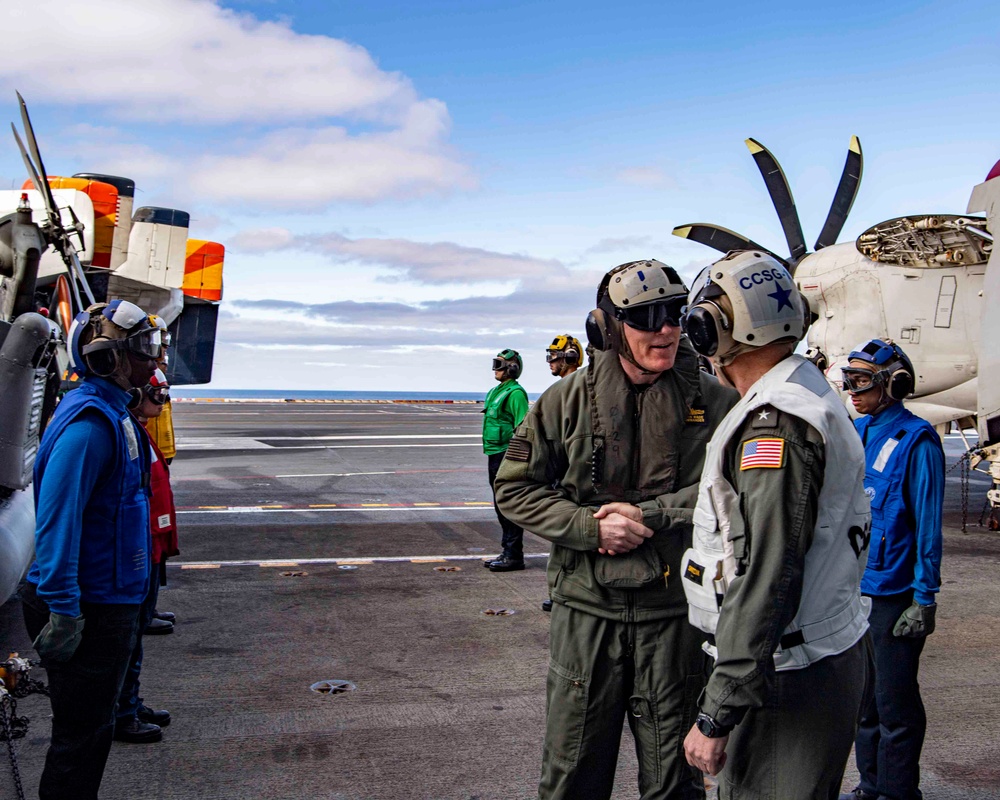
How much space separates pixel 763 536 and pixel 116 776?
3.51m

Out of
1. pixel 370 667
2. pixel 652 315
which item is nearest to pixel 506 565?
pixel 370 667

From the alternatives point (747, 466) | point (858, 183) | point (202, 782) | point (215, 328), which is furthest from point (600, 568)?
point (215, 328)

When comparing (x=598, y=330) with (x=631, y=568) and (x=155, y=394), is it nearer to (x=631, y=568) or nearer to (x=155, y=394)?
(x=631, y=568)

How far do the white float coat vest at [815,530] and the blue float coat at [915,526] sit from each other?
1617 millimetres

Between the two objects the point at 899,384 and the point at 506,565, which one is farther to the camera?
the point at 506,565

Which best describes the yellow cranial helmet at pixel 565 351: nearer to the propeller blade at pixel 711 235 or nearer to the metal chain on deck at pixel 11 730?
the metal chain on deck at pixel 11 730

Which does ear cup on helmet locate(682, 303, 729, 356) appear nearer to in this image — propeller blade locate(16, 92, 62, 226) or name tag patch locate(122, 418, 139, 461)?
name tag patch locate(122, 418, 139, 461)

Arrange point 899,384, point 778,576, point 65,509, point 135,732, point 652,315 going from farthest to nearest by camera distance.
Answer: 1. point 135,732
2. point 899,384
3. point 65,509
4. point 652,315
5. point 778,576

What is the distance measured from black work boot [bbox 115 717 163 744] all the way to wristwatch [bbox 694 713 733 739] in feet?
11.2

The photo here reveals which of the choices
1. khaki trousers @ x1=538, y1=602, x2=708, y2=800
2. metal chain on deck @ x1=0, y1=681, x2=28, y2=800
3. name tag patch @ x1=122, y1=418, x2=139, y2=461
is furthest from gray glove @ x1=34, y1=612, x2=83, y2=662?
khaki trousers @ x1=538, y1=602, x2=708, y2=800

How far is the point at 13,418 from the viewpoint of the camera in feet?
20.7

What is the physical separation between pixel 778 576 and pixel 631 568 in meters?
0.81

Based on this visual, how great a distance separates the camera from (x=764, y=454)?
237cm

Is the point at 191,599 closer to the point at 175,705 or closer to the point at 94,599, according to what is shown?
the point at 175,705
